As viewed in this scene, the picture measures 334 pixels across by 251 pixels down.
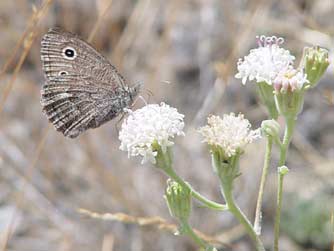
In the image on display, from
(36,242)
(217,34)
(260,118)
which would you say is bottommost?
(36,242)

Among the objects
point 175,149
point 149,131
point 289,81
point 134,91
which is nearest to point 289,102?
point 289,81

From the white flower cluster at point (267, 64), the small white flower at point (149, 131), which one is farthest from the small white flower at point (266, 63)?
the small white flower at point (149, 131)

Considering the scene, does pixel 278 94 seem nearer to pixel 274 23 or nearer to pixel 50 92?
pixel 50 92

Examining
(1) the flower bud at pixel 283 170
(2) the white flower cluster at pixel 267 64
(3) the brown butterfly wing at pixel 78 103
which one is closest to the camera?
(1) the flower bud at pixel 283 170

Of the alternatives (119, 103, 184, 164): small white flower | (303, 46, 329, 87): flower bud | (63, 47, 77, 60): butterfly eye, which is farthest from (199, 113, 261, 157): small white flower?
(63, 47, 77, 60): butterfly eye

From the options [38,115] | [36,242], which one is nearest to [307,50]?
[36,242]

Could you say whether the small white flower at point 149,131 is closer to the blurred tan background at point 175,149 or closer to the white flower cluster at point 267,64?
the white flower cluster at point 267,64

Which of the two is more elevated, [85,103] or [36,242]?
[85,103]

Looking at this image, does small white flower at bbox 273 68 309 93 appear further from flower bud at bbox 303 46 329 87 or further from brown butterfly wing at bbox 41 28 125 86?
brown butterfly wing at bbox 41 28 125 86
